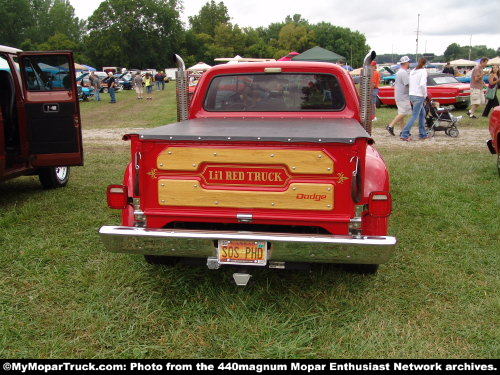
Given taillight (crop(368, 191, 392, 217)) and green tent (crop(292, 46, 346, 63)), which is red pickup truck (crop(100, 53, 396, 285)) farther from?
green tent (crop(292, 46, 346, 63))

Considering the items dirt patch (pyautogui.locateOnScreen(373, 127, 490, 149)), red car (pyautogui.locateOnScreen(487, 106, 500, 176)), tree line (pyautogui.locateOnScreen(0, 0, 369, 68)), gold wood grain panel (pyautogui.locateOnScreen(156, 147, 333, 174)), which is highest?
tree line (pyautogui.locateOnScreen(0, 0, 369, 68))

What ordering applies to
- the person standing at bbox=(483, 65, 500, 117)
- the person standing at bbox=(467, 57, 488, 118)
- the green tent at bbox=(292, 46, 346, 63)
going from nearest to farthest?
the person standing at bbox=(483, 65, 500, 117) → the person standing at bbox=(467, 57, 488, 118) → the green tent at bbox=(292, 46, 346, 63)

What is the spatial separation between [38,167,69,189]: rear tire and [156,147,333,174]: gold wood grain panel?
4.33 m

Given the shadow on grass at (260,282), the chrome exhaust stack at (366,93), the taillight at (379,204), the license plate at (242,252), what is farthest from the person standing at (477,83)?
the license plate at (242,252)

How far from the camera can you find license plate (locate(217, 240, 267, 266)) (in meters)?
3.25

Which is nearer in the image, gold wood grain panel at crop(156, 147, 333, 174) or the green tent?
gold wood grain panel at crop(156, 147, 333, 174)

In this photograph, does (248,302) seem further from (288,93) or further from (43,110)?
(43,110)

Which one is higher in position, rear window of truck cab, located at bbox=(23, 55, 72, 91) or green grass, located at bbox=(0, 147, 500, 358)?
rear window of truck cab, located at bbox=(23, 55, 72, 91)

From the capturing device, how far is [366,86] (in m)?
5.12

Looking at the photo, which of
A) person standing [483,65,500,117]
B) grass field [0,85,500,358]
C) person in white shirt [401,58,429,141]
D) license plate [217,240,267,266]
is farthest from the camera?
person standing [483,65,500,117]

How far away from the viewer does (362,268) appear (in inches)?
154

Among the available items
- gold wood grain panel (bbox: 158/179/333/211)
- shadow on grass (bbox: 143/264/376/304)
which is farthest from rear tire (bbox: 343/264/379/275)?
gold wood grain panel (bbox: 158/179/333/211)

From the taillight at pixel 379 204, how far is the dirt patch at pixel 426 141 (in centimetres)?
769
